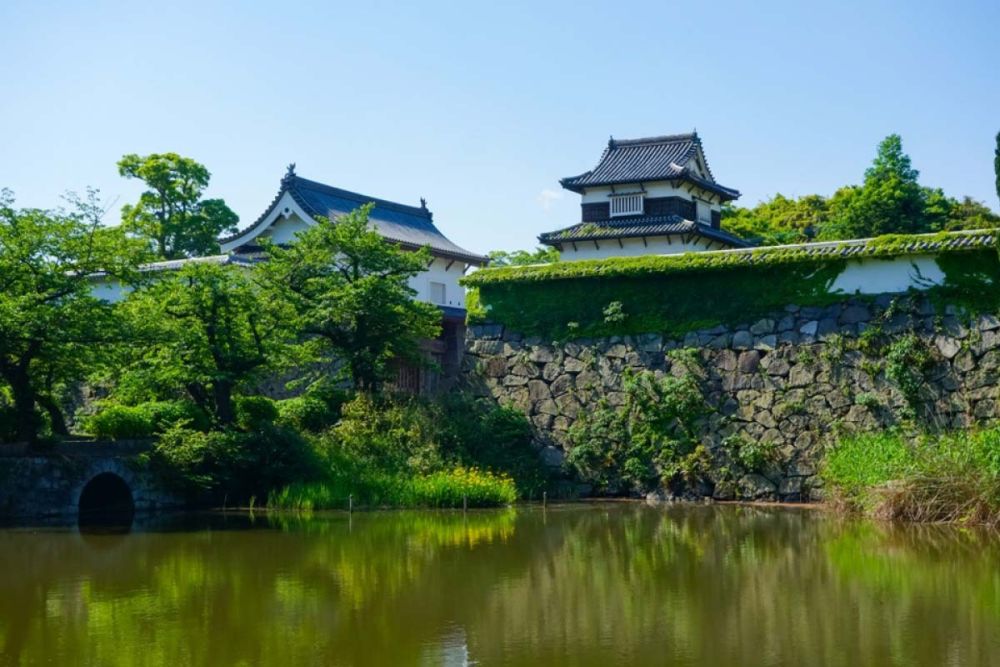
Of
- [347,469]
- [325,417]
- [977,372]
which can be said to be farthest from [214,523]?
[977,372]

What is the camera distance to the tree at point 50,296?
1738 centimetres

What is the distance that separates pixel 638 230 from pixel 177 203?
1848 centimetres

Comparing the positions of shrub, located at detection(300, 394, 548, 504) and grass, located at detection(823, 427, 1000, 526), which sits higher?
shrub, located at detection(300, 394, 548, 504)

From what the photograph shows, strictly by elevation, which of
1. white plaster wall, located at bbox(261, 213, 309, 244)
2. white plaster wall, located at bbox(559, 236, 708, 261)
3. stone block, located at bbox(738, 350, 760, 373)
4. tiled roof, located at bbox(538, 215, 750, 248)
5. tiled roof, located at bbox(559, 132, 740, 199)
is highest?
tiled roof, located at bbox(559, 132, 740, 199)

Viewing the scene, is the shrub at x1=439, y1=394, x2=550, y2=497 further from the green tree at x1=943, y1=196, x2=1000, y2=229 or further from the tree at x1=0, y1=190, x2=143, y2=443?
the green tree at x1=943, y1=196, x2=1000, y2=229

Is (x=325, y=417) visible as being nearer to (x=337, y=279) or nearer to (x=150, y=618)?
(x=337, y=279)

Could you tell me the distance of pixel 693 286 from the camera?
69.0 feet

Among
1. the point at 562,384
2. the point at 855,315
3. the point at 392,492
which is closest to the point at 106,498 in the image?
the point at 392,492

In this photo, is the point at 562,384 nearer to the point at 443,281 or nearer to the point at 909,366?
the point at 909,366

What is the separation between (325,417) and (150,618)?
40.0 feet

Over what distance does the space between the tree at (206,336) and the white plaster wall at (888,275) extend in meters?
10.3

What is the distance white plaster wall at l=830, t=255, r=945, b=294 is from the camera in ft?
61.6

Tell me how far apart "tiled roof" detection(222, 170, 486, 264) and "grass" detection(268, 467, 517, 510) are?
35.3ft

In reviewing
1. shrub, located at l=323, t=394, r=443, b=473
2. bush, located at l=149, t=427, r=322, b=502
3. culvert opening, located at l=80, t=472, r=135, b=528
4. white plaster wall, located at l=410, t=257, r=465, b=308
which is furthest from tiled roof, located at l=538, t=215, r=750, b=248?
culvert opening, located at l=80, t=472, r=135, b=528
